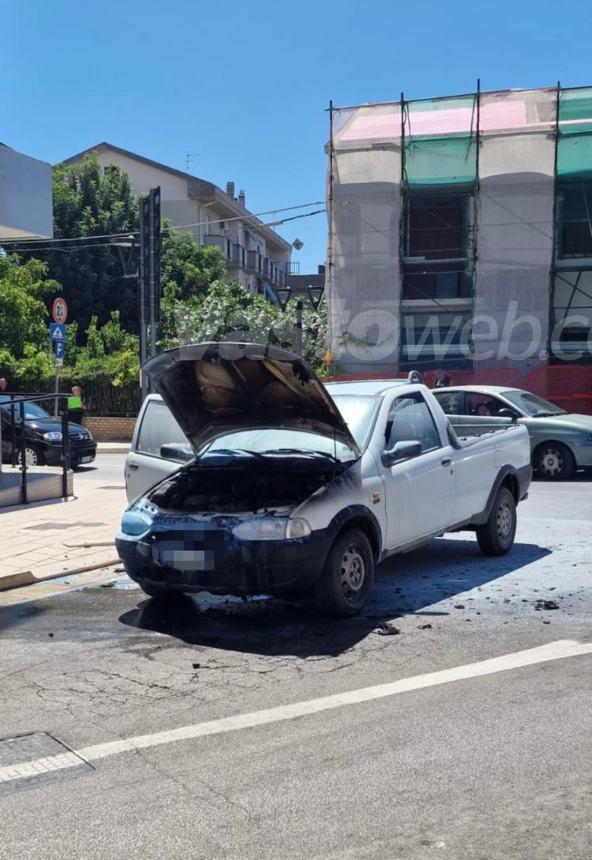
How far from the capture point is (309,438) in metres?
7.54

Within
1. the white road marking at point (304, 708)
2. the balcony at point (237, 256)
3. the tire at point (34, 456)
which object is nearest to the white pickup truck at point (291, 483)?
the white road marking at point (304, 708)

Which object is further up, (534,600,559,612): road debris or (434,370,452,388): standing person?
(434,370,452,388): standing person

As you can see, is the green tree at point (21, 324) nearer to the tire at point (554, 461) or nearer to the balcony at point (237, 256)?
the tire at point (554, 461)

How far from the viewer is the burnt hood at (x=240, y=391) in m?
6.70

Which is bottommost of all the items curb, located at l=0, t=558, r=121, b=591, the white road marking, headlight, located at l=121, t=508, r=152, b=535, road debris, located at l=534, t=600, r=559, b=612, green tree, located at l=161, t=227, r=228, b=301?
curb, located at l=0, t=558, r=121, b=591

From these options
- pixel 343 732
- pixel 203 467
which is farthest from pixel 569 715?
pixel 203 467

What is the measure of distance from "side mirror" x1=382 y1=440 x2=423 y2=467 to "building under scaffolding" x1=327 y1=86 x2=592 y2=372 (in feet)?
64.1

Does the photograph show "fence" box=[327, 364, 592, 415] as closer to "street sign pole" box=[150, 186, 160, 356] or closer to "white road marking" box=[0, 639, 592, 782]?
"street sign pole" box=[150, 186, 160, 356]

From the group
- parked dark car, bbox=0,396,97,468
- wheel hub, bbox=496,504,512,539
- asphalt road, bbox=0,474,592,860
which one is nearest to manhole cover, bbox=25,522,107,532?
asphalt road, bbox=0,474,592,860

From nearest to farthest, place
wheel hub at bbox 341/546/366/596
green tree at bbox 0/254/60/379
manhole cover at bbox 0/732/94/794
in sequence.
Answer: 1. manhole cover at bbox 0/732/94/794
2. wheel hub at bbox 341/546/366/596
3. green tree at bbox 0/254/60/379

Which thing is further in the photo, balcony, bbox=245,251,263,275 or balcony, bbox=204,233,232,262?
balcony, bbox=245,251,263,275

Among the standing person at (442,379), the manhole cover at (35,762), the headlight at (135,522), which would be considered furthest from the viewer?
the standing person at (442,379)

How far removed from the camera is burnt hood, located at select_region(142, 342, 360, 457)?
6695 millimetres

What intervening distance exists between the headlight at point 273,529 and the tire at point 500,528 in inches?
121
